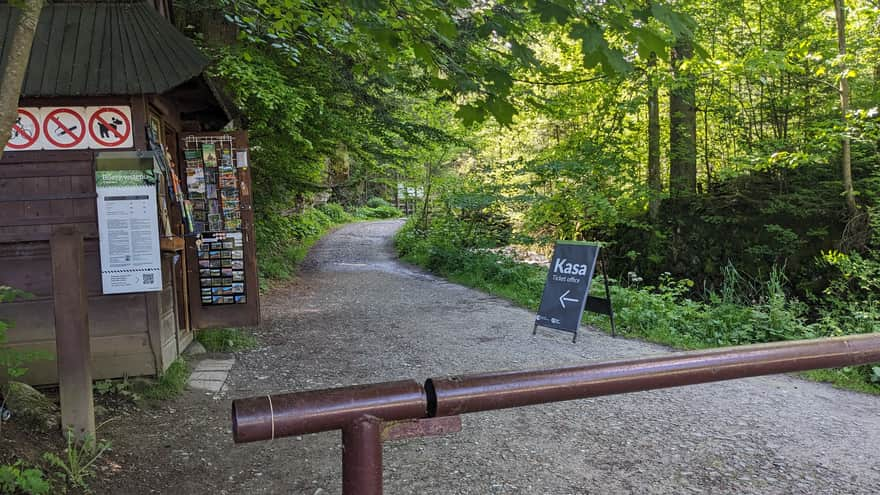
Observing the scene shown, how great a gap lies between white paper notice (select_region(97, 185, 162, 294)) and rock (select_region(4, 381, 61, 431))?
1047 millimetres

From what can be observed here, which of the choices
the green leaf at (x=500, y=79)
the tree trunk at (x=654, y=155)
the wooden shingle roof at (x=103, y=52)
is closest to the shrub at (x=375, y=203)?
the tree trunk at (x=654, y=155)

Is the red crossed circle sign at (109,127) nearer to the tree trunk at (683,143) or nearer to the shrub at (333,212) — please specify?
the tree trunk at (683,143)

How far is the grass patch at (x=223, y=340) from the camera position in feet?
22.5

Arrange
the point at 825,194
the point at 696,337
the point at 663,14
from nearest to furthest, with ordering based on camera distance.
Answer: the point at 663,14 → the point at 696,337 → the point at 825,194

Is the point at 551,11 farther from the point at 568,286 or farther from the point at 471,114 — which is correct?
the point at 568,286

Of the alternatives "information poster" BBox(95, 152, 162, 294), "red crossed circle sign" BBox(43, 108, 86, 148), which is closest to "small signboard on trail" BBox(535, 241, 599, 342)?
"information poster" BBox(95, 152, 162, 294)

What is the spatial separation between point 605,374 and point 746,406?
165 inches

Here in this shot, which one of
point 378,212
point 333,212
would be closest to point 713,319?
point 333,212

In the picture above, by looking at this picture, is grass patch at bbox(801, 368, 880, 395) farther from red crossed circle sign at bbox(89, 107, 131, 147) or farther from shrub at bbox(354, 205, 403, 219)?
shrub at bbox(354, 205, 403, 219)

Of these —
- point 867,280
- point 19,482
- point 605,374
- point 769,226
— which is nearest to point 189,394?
point 19,482

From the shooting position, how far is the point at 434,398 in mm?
1332

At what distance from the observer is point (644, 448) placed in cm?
403

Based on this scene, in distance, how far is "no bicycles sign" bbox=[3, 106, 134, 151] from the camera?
4.75 metres

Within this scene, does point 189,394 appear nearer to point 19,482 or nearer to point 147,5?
point 19,482
